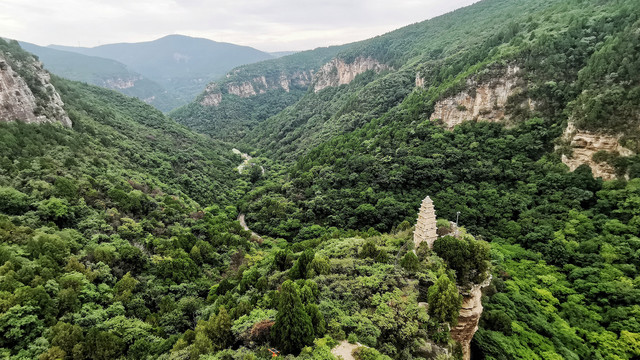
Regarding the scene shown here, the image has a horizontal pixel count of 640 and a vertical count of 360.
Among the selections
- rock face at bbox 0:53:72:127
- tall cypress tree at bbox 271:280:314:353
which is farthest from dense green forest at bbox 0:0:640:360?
rock face at bbox 0:53:72:127

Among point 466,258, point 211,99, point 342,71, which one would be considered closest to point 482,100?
point 466,258

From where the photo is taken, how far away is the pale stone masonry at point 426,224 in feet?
85.6

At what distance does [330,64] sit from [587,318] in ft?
535

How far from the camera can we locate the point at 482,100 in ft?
207

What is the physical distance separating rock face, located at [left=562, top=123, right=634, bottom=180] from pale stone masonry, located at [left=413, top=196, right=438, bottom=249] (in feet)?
114

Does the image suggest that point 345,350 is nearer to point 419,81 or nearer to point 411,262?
point 411,262

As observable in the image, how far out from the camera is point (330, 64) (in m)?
172

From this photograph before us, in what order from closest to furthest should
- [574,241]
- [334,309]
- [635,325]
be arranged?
1. [334,309]
2. [635,325]
3. [574,241]

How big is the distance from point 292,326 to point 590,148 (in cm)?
5136

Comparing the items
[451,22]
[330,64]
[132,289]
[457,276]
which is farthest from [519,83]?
[330,64]

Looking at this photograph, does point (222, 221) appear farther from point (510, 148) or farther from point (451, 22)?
point (451, 22)

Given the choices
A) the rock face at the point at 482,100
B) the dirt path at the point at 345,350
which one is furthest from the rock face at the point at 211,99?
the dirt path at the point at 345,350

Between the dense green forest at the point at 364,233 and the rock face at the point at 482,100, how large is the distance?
5.43 ft

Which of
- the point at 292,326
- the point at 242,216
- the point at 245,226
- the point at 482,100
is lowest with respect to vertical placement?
the point at 242,216
